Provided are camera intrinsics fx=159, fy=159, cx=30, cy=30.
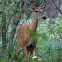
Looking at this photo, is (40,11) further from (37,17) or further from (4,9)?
(4,9)

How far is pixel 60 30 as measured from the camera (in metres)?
4.46

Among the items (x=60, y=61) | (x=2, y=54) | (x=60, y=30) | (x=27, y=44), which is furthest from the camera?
(x=27, y=44)

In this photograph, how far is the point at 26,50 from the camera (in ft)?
19.6

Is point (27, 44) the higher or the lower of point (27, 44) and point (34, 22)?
the lower

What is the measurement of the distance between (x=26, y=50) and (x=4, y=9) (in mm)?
1780

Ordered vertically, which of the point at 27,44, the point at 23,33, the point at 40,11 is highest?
the point at 40,11

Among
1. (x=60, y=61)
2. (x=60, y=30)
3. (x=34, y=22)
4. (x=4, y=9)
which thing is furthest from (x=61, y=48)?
(x=4, y=9)

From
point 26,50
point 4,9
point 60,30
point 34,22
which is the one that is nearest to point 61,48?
point 60,30

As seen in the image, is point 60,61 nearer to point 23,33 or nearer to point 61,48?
point 61,48

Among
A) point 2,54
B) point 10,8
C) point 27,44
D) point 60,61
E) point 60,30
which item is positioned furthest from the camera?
point 10,8

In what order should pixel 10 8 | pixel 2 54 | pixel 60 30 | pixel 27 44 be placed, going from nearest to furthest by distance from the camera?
1. pixel 60 30
2. pixel 2 54
3. pixel 27 44
4. pixel 10 8

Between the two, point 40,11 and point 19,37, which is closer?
point 40,11

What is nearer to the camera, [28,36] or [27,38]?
[28,36]

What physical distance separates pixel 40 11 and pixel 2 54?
2.11m
